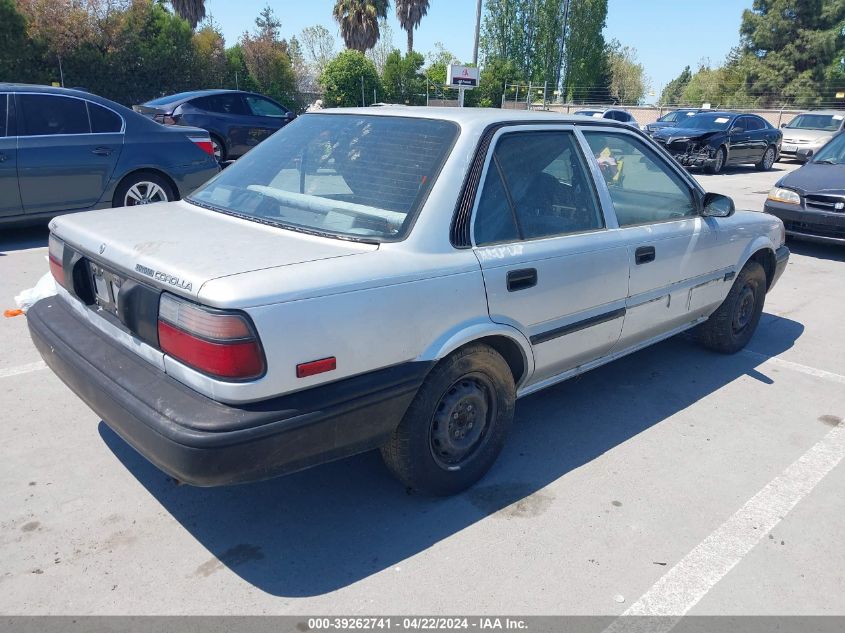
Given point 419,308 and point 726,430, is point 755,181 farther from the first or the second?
point 419,308

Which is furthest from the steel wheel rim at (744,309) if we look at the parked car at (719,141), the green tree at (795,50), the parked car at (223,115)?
the green tree at (795,50)

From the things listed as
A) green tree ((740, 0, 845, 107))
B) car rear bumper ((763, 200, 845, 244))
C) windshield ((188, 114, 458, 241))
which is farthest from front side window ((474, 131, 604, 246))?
green tree ((740, 0, 845, 107))

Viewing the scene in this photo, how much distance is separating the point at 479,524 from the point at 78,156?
20.2ft

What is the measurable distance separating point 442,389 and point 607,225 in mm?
1435

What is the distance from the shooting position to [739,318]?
5051 mm

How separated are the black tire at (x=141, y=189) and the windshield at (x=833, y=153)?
28.3 feet

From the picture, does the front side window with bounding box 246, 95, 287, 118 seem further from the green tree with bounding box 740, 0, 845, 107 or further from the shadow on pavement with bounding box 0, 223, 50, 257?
the green tree with bounding box 740, 0, 845, 107

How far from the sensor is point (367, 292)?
8.11 feet

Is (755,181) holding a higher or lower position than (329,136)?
lower

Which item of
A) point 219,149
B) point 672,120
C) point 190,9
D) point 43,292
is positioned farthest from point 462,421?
point 190,9

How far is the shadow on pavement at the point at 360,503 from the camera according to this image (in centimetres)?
267

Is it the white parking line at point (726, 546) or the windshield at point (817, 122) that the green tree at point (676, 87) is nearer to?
the windshield at point (817, 122)

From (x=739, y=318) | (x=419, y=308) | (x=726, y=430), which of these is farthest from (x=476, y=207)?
(x=739, y=318)

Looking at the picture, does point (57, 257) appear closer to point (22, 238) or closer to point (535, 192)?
point (535, 192)
